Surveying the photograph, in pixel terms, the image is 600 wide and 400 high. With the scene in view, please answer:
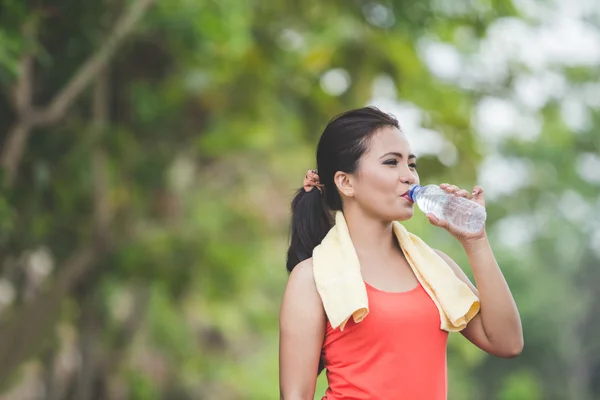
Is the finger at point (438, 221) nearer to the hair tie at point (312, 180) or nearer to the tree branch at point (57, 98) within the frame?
the hair tie at point (312, 180)

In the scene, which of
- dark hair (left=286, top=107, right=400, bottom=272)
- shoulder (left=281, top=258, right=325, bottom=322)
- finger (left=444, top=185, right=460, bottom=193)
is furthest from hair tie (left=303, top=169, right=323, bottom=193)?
finger (left=444, top=185, right=460, bottom=193)

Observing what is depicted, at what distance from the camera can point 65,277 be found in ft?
27.9

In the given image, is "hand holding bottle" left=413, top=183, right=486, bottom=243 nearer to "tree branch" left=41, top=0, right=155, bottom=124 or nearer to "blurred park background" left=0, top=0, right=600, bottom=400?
"blurred park background" left=0, top=0, right=600, bottom=400

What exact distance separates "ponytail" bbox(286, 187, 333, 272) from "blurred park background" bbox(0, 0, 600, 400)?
254cm

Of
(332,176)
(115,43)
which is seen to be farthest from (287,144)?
(332,176)

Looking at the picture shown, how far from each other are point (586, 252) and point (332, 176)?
2796cm

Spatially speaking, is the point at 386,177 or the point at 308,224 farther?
the point at 308,224

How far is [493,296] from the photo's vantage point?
2.86 metres

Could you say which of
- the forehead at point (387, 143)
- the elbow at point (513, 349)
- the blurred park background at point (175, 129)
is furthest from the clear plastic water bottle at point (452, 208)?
the blurred park background at point (175, 129)

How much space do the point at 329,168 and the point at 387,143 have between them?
207mm

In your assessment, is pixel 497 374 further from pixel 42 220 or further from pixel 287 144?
pixel 42 220

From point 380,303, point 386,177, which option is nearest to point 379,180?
point 386,177

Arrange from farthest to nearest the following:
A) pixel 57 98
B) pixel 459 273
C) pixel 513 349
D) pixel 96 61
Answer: pixel 57 98
pixel 96 61
pixel 459 273
pixel 513 349

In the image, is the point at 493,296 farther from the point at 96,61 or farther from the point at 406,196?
the point at 96,61
